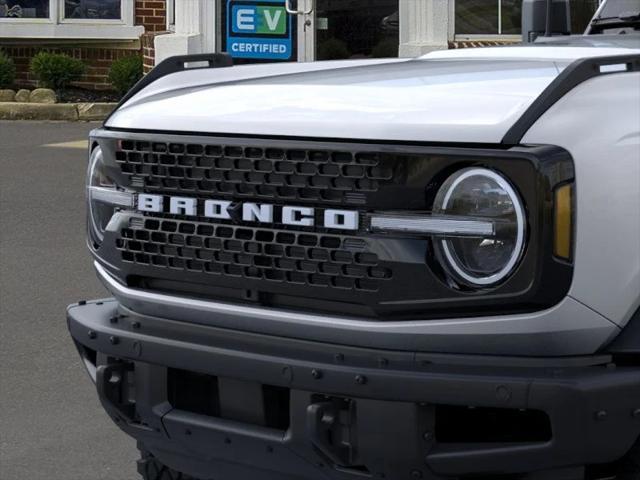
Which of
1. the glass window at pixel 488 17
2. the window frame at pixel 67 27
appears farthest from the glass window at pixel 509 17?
the window frame at pixel 67 27

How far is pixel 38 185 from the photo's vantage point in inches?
467

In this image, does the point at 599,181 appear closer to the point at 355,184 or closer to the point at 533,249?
the point at 533,249

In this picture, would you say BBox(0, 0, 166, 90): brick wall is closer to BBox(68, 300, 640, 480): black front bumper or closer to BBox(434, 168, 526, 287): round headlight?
BBox(68, 300, 640, 480): black front bumper

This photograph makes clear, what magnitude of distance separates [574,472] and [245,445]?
835 mm

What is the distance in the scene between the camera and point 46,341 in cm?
686

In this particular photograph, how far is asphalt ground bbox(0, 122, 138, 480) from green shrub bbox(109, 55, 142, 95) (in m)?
4.93

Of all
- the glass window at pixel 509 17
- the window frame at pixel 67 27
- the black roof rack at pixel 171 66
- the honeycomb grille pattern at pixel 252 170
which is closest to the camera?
the honeycomb grille pattern at pixel 252 170

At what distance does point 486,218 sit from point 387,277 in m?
0.28

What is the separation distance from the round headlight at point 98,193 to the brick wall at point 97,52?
14.7m

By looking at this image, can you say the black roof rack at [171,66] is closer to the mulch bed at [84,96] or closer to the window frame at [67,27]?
the mulch bed at [84,96]

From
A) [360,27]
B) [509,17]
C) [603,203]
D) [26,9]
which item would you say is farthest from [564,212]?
[26,9]

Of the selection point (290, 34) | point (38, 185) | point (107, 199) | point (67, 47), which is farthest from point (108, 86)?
point (107, 199)

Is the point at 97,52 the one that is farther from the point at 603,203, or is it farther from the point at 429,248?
the point at 603,203

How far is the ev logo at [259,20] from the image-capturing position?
17609 mm
